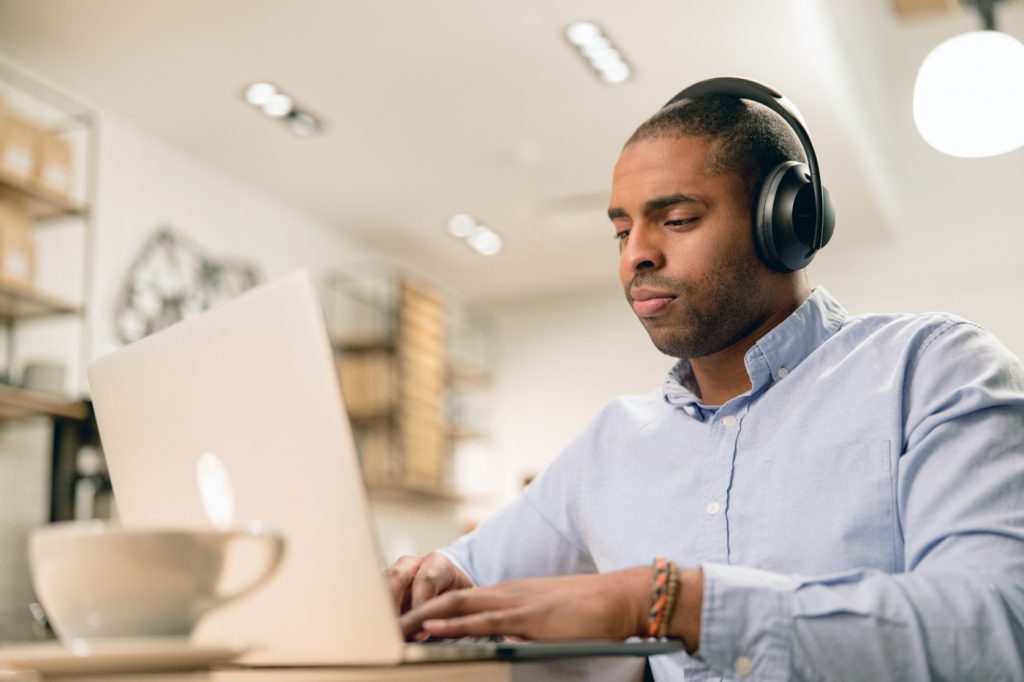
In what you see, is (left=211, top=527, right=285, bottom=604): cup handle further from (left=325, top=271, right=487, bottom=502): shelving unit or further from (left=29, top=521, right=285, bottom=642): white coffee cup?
(left=325, top=271, right=487, bottom=502): shelving unit

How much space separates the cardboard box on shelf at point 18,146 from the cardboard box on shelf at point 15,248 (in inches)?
3.9

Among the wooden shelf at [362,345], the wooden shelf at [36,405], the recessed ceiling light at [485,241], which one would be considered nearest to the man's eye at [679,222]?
the wooden shelf at [36,405]

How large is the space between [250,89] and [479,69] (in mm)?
731

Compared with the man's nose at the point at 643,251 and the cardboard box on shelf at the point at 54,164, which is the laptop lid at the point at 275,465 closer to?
the man's nose at the point at 643,251

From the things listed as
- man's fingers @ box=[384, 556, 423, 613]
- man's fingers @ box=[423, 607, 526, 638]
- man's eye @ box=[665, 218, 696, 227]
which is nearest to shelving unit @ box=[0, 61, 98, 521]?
man's fingers @ box=[384, 556, 423, 613]

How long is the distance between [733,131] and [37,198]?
2.28 metres

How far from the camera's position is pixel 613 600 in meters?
0.73

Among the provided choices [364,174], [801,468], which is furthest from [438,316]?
[801,468]

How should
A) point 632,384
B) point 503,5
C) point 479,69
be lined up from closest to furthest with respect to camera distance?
point 503,5 < point 479,69 < point 632,384

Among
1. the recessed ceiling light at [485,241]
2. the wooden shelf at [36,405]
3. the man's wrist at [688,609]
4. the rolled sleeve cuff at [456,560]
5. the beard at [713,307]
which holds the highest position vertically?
the recessed ceiling light at [485,241]

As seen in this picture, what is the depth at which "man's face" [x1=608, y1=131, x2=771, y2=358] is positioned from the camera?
114cm

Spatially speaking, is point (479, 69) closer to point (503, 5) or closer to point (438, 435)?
point (503, 5)

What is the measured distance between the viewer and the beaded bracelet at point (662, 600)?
0.74 metres

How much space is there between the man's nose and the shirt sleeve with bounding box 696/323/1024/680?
1.16 feet
